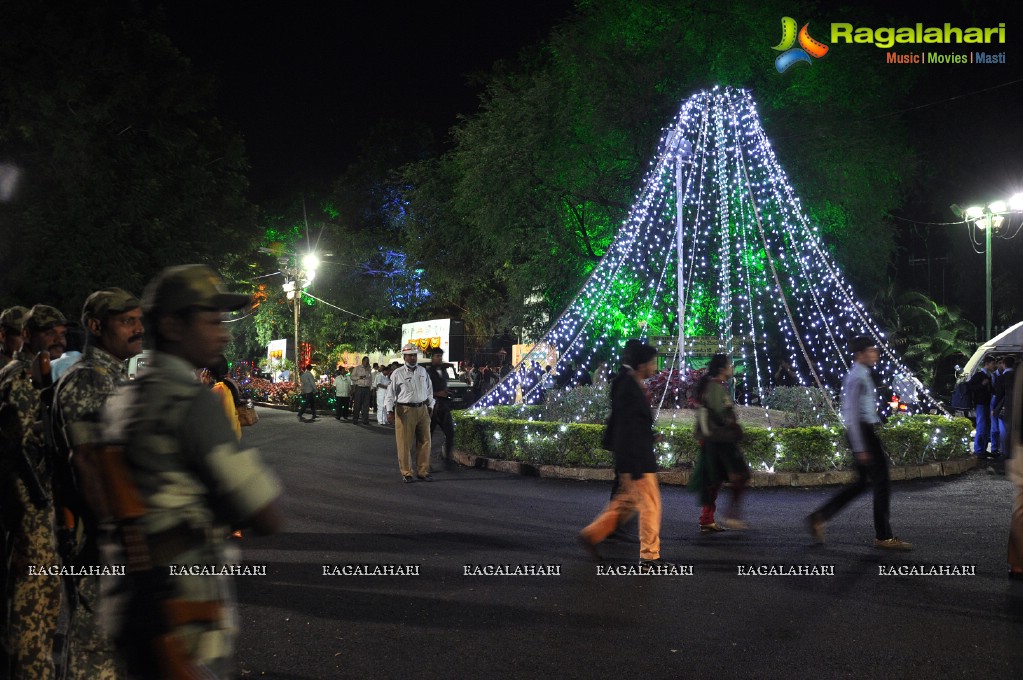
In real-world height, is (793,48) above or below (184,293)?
above

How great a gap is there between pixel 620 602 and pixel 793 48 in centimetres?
1925

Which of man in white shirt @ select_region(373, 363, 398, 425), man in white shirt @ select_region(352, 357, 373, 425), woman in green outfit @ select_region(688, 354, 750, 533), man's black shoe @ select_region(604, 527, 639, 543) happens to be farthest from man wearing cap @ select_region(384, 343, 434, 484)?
man in white shirt @ select_region(352, 357, 373, 425)

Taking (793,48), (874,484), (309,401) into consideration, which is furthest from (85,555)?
(309,401)

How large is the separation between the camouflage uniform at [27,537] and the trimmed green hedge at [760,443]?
8.95 meters

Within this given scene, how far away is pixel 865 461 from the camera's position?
23.9 ft

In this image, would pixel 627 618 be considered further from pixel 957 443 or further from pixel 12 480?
pixel 957 443

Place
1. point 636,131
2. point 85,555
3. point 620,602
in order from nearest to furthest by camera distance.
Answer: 1. point 85,555
2. point 620,602
3. point 636,131

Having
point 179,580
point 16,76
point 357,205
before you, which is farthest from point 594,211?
point 357,205

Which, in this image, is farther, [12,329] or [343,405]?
[343,405]

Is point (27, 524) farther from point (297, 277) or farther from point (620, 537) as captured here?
point (297, 277)

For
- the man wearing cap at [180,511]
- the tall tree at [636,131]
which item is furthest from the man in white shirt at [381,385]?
the man wearing cap at [180,511]

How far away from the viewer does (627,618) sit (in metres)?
5.45

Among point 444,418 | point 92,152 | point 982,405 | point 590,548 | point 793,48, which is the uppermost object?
point 793,48

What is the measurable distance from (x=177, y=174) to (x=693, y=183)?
14.3 meters
